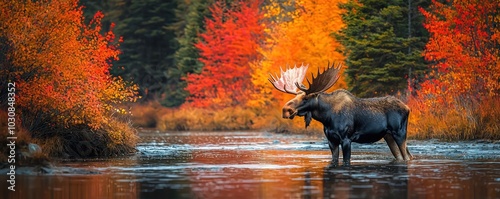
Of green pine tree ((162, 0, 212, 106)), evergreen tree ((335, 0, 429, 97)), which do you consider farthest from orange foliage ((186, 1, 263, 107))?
evergreen tree ((335, 0, 429, 97))

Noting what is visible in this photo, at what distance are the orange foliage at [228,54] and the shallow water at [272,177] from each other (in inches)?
1554

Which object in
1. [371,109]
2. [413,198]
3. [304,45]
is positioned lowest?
[413,198]

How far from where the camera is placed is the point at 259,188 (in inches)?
731

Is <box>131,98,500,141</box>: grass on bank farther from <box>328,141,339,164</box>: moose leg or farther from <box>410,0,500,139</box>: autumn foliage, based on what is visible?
<box>328,141,339,164</box>: moose leg

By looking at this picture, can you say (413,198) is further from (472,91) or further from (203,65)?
(203,65)

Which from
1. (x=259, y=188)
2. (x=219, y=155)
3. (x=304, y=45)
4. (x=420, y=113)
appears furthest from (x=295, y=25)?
(x=259, y=188)

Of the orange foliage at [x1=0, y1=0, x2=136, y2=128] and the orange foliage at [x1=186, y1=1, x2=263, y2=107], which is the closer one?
the orange foliage at [x1=0, y1=0, x2=136, y2=128]

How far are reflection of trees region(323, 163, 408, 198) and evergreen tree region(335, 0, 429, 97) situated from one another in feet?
65.8

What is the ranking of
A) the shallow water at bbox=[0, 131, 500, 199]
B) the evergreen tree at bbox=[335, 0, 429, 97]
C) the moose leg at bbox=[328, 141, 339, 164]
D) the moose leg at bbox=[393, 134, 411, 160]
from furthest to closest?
the evergreen tree at bbox=[335, 0, 429, 97]
the moose leg at bbox=[393, 134, 411, 160]
the moose leg at bbox=[328, 141, 339, 164]
the shallow water at bbox=[0, 131, 500, 199]

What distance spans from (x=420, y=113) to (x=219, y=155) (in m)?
11.6

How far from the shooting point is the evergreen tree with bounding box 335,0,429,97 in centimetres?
4428

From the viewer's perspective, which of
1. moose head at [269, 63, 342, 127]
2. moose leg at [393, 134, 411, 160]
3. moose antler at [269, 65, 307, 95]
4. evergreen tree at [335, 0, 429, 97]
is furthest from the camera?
evergreen tree at [335, 0, 429, 97]

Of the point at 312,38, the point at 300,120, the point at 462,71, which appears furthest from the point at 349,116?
the point at 300,120

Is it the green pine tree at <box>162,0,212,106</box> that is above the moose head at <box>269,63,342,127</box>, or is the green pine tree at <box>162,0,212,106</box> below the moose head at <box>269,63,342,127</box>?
above
